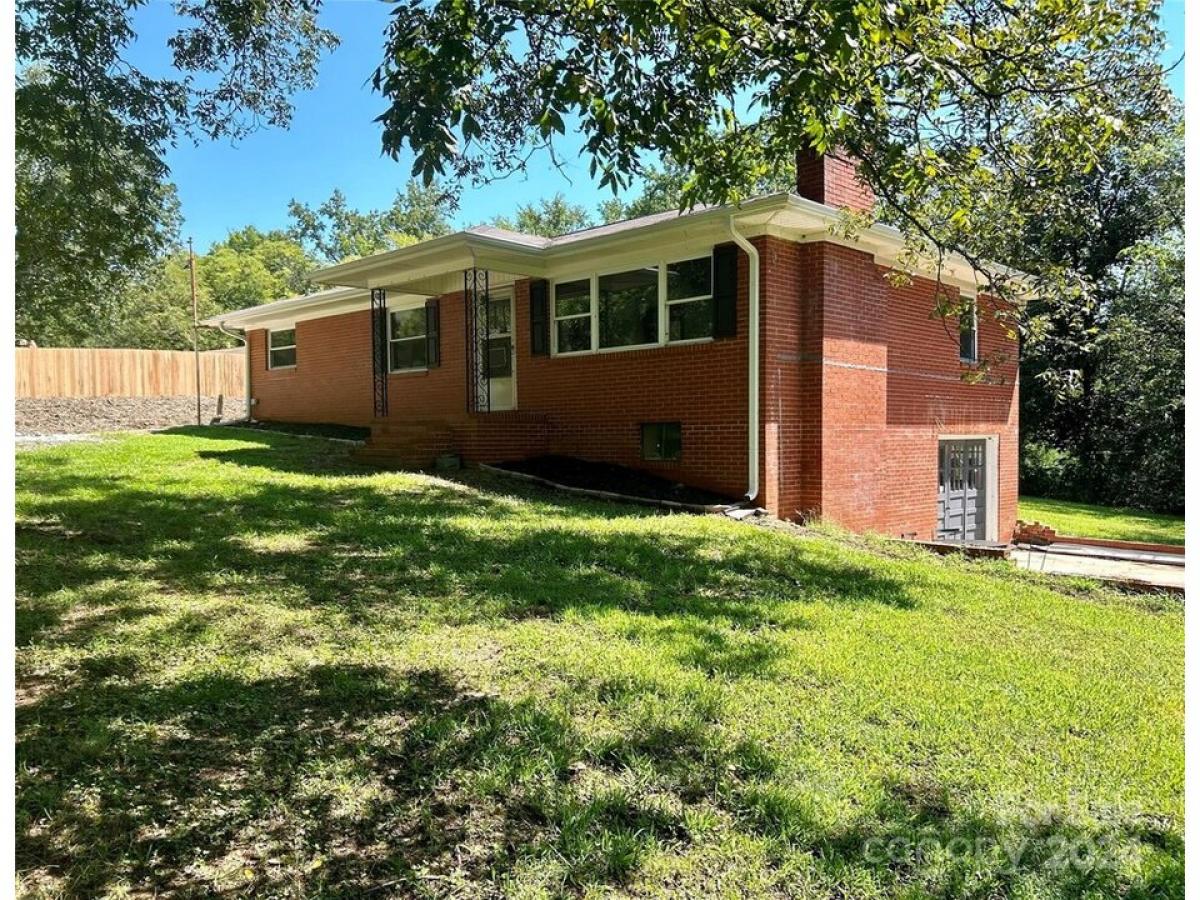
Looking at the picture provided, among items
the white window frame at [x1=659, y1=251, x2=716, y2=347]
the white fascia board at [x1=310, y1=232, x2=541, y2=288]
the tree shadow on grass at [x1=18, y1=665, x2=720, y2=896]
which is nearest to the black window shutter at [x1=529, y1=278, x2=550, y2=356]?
the white fascia board at [x1=310, y1=232, x2=541, y2=288]

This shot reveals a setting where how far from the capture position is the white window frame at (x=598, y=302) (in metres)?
10.8

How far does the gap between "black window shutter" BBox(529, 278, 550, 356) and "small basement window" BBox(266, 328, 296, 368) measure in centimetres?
910

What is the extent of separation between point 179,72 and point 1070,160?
7.53 m

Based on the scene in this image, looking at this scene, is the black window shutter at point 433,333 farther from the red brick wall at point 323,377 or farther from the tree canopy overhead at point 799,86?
the tree canopy overhead at point 799,86

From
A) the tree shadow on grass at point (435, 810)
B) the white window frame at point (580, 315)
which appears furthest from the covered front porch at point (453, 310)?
the tree shadow on grass at point (435, 810)

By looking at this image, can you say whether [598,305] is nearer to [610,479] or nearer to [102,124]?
[610,479]

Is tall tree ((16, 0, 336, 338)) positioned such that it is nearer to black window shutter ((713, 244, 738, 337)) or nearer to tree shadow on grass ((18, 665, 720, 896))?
tree shadow on grass ((18, 665, 720, 896))

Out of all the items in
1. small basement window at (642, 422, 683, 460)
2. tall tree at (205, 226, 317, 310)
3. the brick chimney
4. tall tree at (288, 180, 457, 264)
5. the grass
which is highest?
tall tree at (288, 180, 457, 264)

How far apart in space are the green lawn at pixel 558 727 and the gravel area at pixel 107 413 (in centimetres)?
1334

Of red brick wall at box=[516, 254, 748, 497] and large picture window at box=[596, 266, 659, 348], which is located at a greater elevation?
large picture window at box=[596, 266, 659, 348]

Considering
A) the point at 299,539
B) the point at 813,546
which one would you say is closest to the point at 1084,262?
the point at 813,546

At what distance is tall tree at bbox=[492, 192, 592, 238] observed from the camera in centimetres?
4138

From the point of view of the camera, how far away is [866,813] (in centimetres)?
286

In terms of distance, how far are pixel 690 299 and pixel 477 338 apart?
3785 mm
